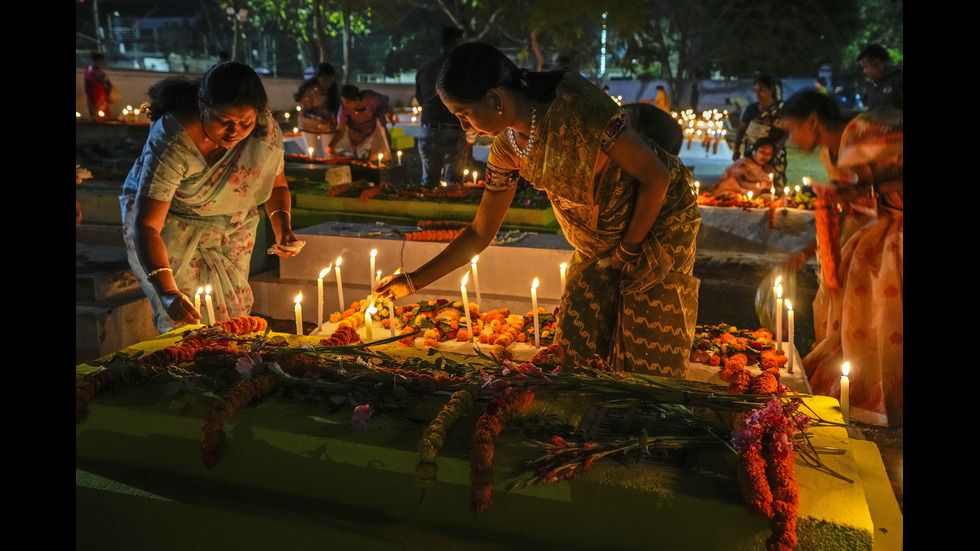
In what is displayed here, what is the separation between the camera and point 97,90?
1514 centimetres

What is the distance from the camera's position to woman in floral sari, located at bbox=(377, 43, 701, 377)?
2787 millimetres

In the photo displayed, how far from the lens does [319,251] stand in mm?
5844

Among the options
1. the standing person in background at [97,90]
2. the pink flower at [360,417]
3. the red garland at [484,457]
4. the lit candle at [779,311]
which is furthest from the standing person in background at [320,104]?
the red garland at [484,457]

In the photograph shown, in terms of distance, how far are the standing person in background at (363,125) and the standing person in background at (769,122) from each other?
4728 millimetres

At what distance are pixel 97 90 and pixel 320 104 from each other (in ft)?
20.2

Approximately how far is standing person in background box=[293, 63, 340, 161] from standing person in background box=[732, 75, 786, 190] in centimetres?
560

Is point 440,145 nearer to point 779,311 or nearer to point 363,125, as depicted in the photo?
point 363,125

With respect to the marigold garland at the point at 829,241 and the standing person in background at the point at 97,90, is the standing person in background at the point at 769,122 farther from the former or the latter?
the standing person in background at the point at 97,90

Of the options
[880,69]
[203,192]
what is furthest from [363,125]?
[203,192]

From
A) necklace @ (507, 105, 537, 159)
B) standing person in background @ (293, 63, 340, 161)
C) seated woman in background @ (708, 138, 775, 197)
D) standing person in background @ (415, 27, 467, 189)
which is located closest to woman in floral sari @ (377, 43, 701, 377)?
necklace @ (507, 105, 537, 159)

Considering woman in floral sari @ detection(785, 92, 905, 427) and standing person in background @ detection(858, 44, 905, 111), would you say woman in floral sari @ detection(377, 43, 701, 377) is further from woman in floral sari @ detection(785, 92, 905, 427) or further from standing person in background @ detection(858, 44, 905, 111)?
standing person in background @ detection(858, 44, 905, 111)

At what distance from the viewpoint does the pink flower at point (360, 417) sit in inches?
84.7

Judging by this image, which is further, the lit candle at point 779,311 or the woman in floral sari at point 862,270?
the woman in floral sari at point 862,270

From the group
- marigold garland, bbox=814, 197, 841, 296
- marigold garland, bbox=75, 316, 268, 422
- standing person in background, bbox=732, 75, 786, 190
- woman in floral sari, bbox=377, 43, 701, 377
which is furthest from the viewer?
standing person in background, bbox=732, 75, 786, 190
